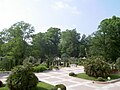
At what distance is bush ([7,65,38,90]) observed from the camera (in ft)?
45.5

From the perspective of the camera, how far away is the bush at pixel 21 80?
13883 mm

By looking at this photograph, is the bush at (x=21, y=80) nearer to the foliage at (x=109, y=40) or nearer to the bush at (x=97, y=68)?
the bush at (x=97, y=68)

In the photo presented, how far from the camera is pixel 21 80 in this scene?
45.6ft

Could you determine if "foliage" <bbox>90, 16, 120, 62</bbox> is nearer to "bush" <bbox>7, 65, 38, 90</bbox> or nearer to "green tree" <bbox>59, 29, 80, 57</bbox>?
"green tree" <bbox>59, 29, 80, 57</bbox>

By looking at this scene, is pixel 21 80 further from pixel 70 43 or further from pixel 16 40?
pixel 70 43

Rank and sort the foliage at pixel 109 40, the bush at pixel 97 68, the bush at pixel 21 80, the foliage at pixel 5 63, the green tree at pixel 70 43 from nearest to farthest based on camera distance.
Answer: the bush at pixel 21 80
the bush at pixel 97 68
the foliage at pixel 5 63
the foliage at pixel 109 40
the green tree at pixel 70 43

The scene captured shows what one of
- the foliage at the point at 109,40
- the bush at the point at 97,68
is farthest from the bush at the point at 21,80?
the foliage at the point at 109,40

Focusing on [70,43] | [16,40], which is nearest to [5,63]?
[16,40]

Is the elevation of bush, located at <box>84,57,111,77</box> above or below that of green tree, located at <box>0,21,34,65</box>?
below

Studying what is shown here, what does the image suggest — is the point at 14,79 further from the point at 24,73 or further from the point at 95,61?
the point at 95,61

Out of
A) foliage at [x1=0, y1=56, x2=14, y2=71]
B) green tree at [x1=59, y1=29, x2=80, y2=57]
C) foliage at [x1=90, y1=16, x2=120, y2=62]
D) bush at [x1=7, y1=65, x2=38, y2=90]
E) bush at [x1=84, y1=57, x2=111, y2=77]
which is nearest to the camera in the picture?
bush at [x1=7, y1=65, x2=38, y2=90]

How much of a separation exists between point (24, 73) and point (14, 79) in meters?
0.95

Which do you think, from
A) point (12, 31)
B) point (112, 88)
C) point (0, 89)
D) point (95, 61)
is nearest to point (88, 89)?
point (112, 88)

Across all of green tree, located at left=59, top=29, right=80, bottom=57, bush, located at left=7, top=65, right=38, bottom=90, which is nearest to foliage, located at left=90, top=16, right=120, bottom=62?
green tree, located at left=59, top=29, right=80, bottom=57
